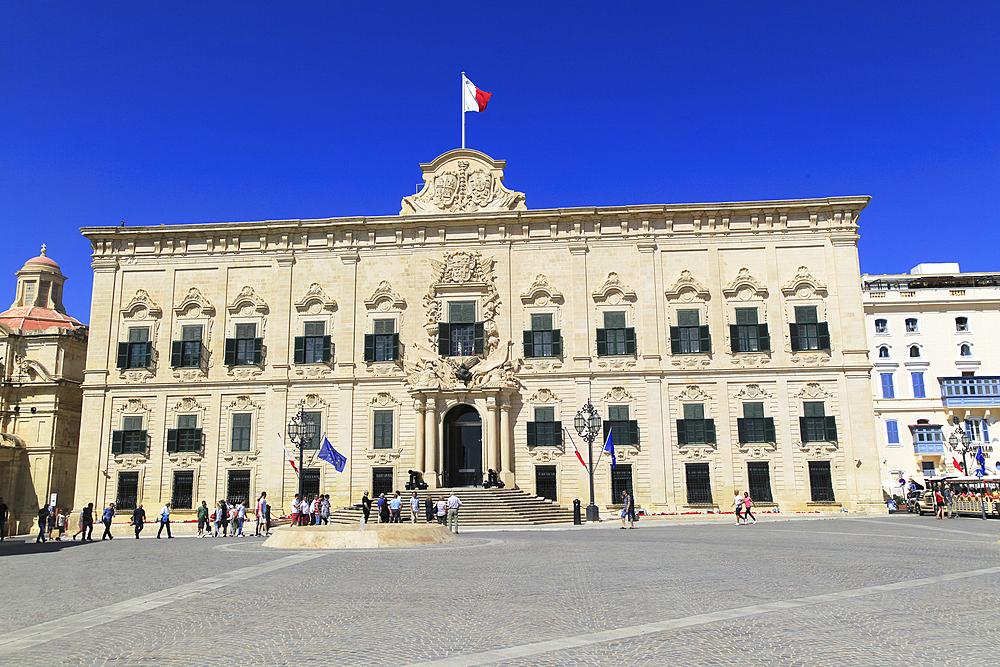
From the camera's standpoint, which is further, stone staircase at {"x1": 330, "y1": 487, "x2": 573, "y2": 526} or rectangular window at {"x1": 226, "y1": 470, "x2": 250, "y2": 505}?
rectangular window at {"x1": 226, "y1": 470, "x2": 250, "y2": 505}

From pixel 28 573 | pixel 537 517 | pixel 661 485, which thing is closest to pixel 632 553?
pixel 28 573

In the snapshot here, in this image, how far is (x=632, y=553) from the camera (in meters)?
16.8

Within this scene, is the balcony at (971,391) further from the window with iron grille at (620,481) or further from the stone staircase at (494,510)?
the stone staircase at (494,510)

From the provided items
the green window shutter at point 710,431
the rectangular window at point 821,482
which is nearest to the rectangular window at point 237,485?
the green window shutter at point 710,431

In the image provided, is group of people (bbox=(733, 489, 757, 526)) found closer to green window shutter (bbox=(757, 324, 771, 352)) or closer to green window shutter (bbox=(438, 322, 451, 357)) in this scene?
green window shutter (bbox=(757, 324, 771, 352))

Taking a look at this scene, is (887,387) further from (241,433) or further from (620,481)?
(241,433)

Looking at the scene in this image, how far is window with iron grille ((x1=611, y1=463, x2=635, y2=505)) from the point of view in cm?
3544

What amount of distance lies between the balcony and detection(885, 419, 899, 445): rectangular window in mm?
3223

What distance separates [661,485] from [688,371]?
5.48 m

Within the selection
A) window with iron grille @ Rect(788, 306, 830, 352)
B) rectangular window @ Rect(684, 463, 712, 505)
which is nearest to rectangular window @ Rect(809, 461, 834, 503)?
rectangular window @ Rect(684, 463, 712, 505)

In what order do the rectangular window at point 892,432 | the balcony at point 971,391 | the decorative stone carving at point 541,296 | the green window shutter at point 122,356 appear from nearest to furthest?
the decorative stone carving at point 541,296 → the green window shutter at point 122,356 → the balcony at point 971,391 → the rectangular window at point 892,432

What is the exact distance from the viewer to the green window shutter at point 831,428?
3506 cm

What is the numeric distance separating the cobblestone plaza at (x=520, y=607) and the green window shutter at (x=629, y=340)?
62.6ft

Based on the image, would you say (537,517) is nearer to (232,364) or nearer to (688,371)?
(688,371)
